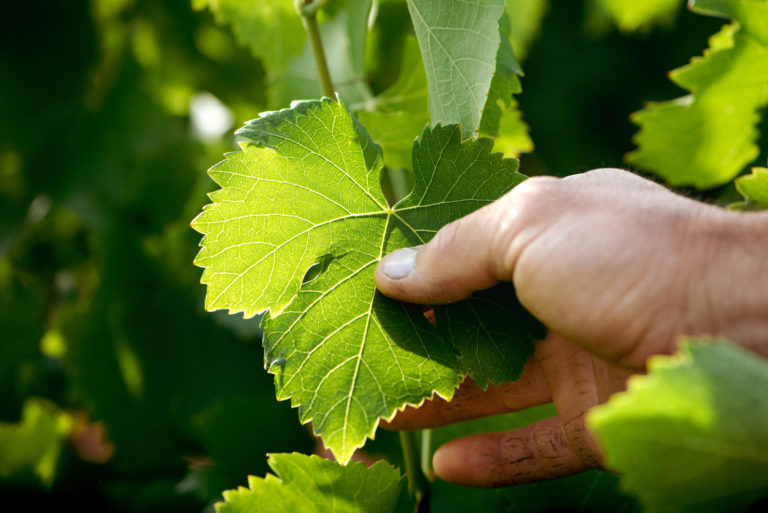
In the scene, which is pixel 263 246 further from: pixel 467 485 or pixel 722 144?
pixel 722 144

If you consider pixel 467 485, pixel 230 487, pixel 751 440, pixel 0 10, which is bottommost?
pixel 230 487

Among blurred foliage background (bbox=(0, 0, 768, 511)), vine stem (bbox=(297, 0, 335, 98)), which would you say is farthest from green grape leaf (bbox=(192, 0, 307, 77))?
blurred foliage background (bbox=(0, 0, 768, 511))

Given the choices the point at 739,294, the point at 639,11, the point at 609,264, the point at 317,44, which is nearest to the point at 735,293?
the point at 739,294

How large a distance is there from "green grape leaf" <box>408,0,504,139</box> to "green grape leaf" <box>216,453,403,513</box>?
16.3 inches

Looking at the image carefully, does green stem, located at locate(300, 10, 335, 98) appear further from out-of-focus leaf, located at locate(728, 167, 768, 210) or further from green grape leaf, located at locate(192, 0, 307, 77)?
out-of-focus leaf, located at locate(728, 167, 768, 210)

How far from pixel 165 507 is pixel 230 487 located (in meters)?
0.24

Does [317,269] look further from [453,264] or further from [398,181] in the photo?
[398,181]

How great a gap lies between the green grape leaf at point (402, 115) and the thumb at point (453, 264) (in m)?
0.26

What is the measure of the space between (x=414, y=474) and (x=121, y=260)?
1.01 metres

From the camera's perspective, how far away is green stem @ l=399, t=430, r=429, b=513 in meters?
0.96

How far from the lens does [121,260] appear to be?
164 cm

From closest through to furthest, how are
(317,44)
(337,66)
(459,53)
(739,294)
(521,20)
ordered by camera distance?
1. (739,294)
2. (459,53)
3. (317,44)
4. (337,66)
5. (521,20)

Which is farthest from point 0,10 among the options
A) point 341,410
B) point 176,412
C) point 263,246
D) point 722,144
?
point 722,144

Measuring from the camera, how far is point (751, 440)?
45 centimetres
